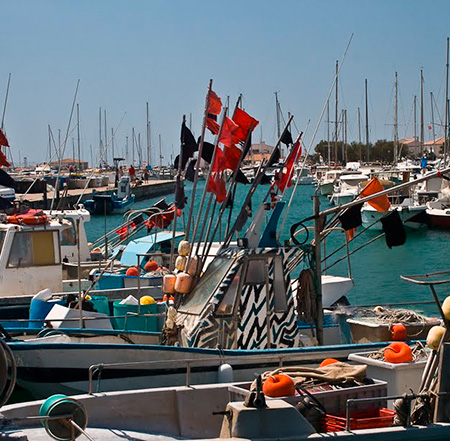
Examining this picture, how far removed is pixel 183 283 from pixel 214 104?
2.99m

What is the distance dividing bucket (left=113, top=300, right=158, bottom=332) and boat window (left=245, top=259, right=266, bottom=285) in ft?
8.65

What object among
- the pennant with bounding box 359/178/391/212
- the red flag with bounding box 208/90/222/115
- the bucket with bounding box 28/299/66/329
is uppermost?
the red flag with bounding box 208/90/222/115

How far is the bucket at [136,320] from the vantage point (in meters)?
13.9

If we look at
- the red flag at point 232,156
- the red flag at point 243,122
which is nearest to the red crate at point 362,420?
the red flag at point 232,156

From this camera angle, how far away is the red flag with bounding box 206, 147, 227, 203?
1288 cm

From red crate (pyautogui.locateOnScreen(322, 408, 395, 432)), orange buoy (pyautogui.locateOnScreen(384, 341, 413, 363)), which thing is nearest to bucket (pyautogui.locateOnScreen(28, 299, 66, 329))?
orange buoy (pyautogui.locateOnScreen(384, 341, 413, 363))

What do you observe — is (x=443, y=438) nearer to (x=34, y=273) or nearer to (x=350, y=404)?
(x=350, y=404)

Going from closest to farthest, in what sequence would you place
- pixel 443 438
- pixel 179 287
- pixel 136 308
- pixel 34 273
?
pixel 443 438 → pixel 179 287 → pixel 136 308 → pixel 34 273

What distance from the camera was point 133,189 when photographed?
279 feet

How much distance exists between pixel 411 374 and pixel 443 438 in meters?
1.34

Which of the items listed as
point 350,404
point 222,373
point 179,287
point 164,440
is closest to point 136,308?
point 179,287

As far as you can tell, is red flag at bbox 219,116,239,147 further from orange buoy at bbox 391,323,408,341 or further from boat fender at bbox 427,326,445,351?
boat fender at bbox 427,326,445,351

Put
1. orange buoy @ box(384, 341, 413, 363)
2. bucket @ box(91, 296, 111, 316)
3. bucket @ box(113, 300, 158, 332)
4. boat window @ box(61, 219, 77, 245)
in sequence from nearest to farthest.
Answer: orange buoy @ box(384, 341, 413, 363)
bucket @ box(113, 300, 158, 332)
bucket @ box(91, 296, 111, 316)
boat window @ box(61, 219, 77, 245)

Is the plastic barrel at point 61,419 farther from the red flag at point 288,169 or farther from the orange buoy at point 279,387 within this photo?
the red flag at point 288,169
